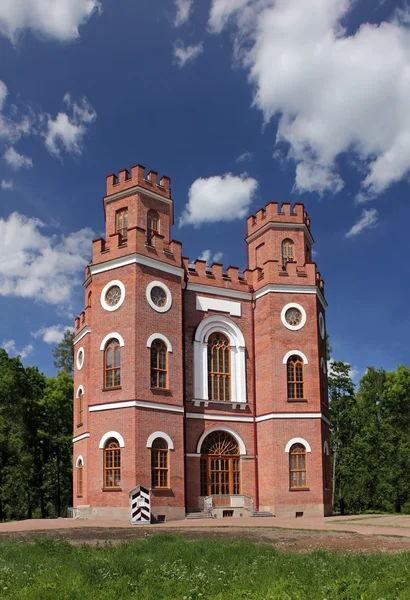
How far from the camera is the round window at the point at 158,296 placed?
1059 inches

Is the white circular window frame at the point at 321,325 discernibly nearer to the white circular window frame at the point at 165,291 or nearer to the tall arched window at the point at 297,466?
the tall arched window at the point at 297,466

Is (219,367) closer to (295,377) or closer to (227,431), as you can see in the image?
(227,431)

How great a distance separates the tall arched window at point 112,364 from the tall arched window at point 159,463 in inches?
117

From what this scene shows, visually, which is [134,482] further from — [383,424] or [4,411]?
[383,424]

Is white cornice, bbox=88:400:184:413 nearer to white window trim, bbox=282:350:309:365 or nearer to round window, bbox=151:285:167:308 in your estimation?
round window, bbox=151:285:167:308

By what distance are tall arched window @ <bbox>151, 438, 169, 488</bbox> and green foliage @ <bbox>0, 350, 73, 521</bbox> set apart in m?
16.4

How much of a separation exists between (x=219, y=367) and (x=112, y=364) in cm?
556

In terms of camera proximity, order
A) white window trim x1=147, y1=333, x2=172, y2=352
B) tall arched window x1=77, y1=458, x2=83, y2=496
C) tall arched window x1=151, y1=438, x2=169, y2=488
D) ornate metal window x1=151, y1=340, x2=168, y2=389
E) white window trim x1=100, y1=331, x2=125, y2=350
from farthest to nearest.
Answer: tall arched window x1=77, y1=458, x2=83, y2=496 → ornate metal window x1=151, y1=340, x2=168, y2=389 → white window trim x1=147, y1=333, x2=172, y2=352 → white window trim x1=100, y1=331, x2=125, y2=350 → tall arched window x1=151, y1=438, x2=169, y2=488

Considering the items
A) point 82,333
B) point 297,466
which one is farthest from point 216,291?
point 297,466

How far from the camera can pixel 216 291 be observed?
30.1m

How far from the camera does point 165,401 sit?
26234 millimetres

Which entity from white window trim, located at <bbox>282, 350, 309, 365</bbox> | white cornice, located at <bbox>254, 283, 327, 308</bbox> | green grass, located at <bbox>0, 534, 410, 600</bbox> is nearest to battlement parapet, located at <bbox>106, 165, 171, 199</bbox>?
white cornice, located at <bbox>254, 283, 327, 308</bbox>

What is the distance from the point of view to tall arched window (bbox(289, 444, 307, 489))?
27.9 m

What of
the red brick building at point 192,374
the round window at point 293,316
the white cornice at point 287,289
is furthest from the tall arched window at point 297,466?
the white cornice at point 287,289
